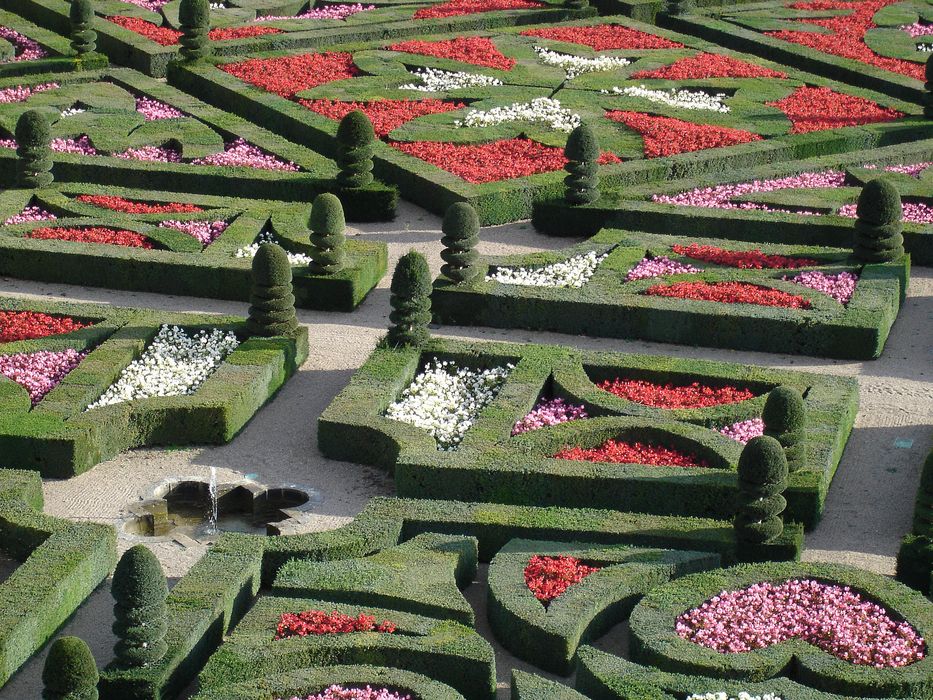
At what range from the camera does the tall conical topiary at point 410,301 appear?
25.3 meters

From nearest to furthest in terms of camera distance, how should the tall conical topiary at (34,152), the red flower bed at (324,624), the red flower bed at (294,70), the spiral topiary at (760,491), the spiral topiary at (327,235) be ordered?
the red flower bed at (324,624)
the spiral topiary at (760,491)
the spiral topiary at (327,235)
the tall conical topiary at (34,152)
the red flower bed at (294,70)

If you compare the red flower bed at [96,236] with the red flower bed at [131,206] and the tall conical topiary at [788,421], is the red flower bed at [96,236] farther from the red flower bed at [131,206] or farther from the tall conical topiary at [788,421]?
the tall conical topiary at [788,421]

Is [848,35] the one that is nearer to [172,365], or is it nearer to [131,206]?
[131,206]

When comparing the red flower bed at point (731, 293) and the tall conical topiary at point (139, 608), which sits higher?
the red flower bed at point (731, 293)

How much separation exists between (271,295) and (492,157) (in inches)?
392

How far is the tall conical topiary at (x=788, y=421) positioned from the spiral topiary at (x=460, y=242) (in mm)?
7489

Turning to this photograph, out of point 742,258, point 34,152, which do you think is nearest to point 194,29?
point 34,152

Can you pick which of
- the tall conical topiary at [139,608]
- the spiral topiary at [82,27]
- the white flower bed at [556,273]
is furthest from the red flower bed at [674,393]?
the spiral topiary at [82,27]

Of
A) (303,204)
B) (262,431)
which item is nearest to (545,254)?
(303,204)

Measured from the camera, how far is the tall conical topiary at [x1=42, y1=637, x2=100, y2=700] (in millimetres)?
16375

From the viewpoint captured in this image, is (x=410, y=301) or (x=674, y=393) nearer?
(x=674, y=393)

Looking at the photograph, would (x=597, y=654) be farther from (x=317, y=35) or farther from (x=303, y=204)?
(x=317, y=35)

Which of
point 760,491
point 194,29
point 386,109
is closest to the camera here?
point 760,491

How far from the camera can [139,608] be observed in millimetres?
17859
